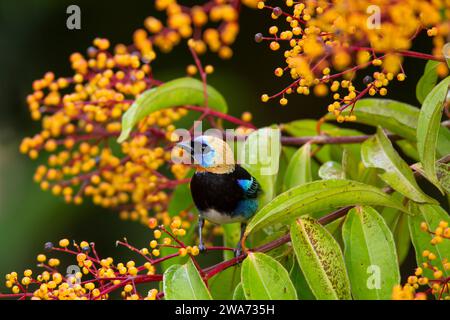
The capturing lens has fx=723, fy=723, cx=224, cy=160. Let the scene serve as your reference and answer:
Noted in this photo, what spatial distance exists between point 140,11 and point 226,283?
1.98m

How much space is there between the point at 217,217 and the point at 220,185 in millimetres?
81

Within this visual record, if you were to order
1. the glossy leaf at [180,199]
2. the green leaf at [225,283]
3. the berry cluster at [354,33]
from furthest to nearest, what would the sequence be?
the glossy leaf at [180,199] < the green leaf at [225,283] < the berry cluster at [354,33]

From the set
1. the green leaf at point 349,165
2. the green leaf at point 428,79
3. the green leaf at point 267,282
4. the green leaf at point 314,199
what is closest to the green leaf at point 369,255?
the green leaf at point 314,199

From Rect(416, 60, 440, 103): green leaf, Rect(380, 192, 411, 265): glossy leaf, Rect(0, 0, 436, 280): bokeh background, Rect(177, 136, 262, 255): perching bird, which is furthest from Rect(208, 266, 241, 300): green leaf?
Rect(0, 0, 436, 280): bokeh background

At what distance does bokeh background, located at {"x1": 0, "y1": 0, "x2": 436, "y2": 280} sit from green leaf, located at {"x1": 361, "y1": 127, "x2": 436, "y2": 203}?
1.53 meters

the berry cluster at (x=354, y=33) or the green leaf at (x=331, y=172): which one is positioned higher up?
the berry cluster at (x=354, y=33)

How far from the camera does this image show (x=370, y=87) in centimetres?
136

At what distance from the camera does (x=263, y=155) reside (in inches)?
66.0

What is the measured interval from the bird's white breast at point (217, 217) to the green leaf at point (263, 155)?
0.08 meters

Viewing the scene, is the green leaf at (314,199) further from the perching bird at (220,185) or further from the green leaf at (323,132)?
the green leaf at (323,132)

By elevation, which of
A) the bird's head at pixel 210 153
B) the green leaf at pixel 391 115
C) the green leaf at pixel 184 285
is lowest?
the green leaf at pixel 184 285

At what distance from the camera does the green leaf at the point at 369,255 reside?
128cm
